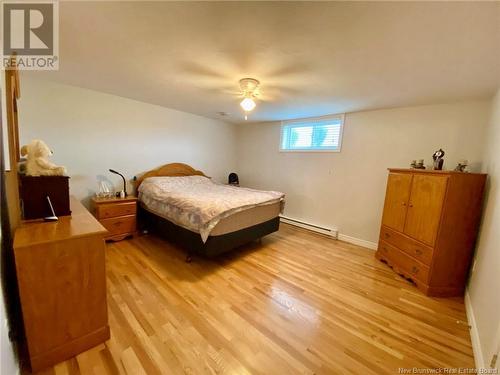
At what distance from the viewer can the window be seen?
3629mm

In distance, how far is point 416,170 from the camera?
7.84ft

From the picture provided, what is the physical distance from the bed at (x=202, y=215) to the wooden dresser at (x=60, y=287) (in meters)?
1.10

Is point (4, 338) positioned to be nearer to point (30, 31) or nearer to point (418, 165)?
point (30, 31)

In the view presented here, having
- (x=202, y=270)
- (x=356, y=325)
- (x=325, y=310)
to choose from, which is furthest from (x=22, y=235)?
(x=356, y=325)

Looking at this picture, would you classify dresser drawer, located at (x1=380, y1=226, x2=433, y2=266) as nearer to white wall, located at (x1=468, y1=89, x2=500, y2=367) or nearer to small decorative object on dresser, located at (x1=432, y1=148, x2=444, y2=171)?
white wall, located at (x1=468, y1=89, x2=500, y2=367)

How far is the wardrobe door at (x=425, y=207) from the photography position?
7.04 ft

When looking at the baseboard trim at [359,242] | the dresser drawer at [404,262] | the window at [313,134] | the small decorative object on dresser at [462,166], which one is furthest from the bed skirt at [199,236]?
the small decorative object on dresser at [462,166]

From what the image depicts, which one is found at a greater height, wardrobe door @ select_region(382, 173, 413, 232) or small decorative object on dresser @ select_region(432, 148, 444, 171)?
small decorative object on dresser @ select_region(432, 148, 444, 171)

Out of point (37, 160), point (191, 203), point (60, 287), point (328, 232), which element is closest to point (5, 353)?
point (60, 287)

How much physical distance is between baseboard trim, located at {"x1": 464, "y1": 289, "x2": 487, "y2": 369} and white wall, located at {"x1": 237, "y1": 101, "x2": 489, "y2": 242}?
1.34 m

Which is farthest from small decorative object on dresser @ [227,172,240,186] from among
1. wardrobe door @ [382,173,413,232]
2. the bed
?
wardrobe door @ [382,173,413,232]

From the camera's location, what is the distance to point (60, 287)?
1.24m

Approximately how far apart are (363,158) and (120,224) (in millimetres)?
3965

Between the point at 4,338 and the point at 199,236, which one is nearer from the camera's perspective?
the point at 4,338
